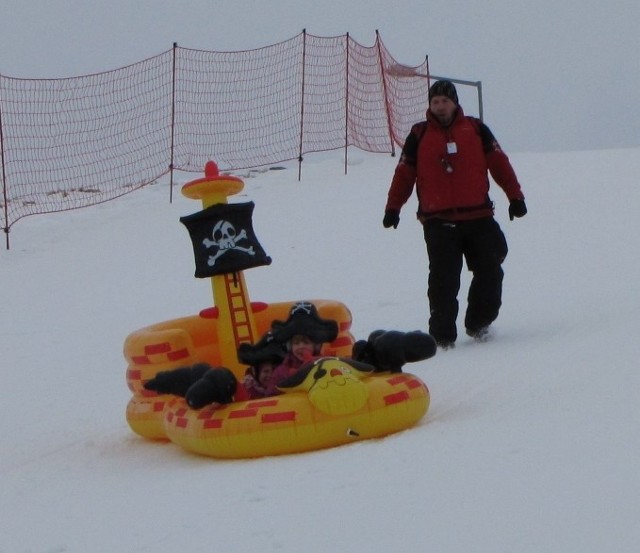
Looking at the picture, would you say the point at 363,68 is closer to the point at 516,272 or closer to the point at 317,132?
the point at 317,132

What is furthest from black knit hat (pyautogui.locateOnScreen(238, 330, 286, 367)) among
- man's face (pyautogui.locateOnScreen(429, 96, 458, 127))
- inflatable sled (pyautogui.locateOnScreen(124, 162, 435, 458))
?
man's face (pyautogui.locateOnScreen(429, 96, 458, 127))

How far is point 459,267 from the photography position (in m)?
6.60

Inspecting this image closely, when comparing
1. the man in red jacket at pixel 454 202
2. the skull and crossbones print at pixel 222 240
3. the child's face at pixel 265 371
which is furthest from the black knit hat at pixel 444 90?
the child's face at pixel 265 371

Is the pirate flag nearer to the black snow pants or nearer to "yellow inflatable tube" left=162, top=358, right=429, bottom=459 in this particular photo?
"yellow inflatable tube" left=162, top=358, right=429, bottom=459

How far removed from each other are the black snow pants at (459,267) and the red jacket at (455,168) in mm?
78

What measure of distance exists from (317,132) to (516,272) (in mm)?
6968

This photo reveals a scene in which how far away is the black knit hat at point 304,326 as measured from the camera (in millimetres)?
5066

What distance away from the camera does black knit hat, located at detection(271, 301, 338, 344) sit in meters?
5.07

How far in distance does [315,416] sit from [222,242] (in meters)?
1.25

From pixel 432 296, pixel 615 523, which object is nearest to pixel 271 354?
pixel 432 296

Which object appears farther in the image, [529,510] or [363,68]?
[363,68]

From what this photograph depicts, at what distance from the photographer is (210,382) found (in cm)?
475

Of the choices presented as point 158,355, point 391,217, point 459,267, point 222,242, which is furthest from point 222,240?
point 459,267

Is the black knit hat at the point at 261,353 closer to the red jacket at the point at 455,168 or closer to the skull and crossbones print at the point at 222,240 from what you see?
the skull and crossbones print at the point at 222,240
